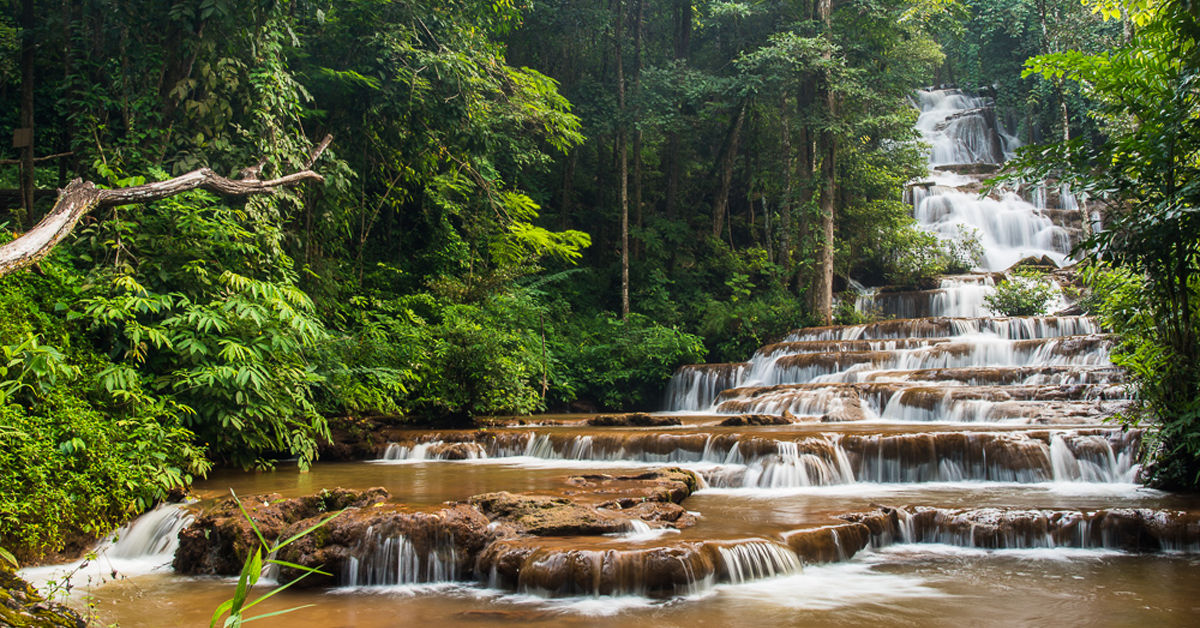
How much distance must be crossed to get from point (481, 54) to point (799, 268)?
9601 mm

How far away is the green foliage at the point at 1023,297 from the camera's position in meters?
16.3

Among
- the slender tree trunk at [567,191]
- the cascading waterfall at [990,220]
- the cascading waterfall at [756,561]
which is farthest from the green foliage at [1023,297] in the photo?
the cascading waterfall at [756,561]

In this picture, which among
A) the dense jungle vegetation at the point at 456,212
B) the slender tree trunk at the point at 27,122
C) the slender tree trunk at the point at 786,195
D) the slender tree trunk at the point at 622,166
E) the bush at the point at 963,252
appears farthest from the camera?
the bush at the point at 963,252

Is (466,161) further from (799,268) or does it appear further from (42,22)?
(799,268)

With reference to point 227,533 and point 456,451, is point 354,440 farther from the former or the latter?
point 227,533

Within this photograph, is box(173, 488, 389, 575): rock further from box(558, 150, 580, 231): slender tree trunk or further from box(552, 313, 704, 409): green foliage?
box(558, 150, 580, 231): slender tree trunk

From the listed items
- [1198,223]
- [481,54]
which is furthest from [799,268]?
[1198,223]

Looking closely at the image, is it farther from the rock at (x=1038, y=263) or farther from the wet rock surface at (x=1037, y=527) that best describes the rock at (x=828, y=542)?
the rock at (x=1038, y=263)

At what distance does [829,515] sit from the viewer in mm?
6242

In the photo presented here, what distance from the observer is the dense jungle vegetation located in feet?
20.6

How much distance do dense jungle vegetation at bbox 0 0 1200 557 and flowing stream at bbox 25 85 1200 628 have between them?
989 mm

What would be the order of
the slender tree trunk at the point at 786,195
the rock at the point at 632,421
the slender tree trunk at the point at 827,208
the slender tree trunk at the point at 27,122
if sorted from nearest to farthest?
the slender tree trunk at the point at 27,122 → the rock at the point at 632,421 → the slender tree trunk at the point at 827,208 → the slender tree trunk at the point at 786,195

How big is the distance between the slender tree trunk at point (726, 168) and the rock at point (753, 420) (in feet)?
A: 36.6

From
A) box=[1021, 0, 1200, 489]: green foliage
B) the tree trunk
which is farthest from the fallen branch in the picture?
the tree trunk
